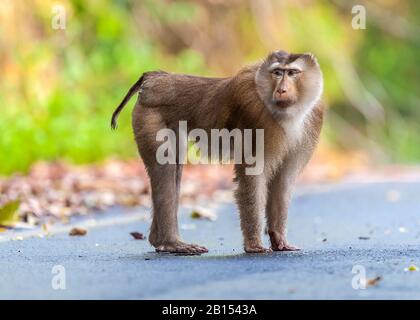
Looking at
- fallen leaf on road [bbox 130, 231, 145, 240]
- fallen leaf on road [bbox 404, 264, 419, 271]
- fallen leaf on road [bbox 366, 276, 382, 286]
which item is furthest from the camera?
fallen leaf on road [bbox 130, 231, 145, 240]

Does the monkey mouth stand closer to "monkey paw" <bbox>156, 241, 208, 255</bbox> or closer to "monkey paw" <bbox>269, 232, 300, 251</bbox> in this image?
"monkey paw" <bbox>269, 232, 300, 251</bbox>

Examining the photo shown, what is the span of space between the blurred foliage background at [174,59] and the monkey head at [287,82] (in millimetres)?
8133

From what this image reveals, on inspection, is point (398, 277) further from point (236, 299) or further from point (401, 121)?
point (401, 121)

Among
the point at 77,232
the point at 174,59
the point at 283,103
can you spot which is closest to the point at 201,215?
the point at 77,232

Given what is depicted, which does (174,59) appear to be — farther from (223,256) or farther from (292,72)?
(223,256)

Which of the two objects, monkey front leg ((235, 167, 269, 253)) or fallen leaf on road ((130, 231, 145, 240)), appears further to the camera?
fallen leaf on road ((130, 231, 145, 240))

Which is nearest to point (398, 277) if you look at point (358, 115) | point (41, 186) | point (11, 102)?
point (41, 186)

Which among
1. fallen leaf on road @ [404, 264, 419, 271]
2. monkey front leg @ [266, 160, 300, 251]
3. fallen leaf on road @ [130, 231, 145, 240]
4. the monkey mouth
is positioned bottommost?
fallen leaf on road @ [130, 231, 145, 240]

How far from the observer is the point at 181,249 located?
8.51 meters

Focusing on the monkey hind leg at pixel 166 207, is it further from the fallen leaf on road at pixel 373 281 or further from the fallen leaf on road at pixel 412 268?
the fallen leaf on road at pixel 373 281

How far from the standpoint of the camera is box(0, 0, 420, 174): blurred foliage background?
18.1 meters

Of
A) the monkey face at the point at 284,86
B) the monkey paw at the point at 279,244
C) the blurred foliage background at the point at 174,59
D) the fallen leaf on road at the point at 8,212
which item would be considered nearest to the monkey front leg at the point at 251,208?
the monkey paw at the point at 279,244

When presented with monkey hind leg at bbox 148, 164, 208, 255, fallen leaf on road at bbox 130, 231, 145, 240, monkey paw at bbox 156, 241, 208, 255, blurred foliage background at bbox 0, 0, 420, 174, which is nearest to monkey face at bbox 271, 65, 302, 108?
monkey hind leg at bbox 148, 164, 208, 255
